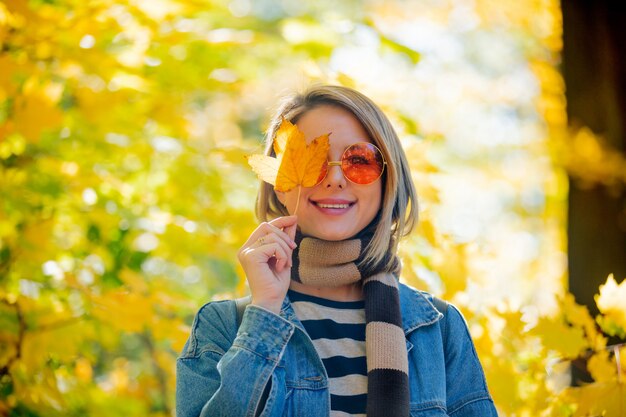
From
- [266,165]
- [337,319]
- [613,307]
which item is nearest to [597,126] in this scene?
[613,307]

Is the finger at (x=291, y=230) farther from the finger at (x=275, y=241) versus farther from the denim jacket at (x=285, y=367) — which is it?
the denim jacket at (x=285, y=367)

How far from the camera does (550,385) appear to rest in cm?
200

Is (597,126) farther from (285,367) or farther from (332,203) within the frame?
(285,367)

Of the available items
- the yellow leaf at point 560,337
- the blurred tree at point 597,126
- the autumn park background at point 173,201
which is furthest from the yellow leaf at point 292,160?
the blurred tree at point 597,126

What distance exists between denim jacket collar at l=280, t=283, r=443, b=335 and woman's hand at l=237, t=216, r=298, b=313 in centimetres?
9

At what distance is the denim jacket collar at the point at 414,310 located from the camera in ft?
5.49

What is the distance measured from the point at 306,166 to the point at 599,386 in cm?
101

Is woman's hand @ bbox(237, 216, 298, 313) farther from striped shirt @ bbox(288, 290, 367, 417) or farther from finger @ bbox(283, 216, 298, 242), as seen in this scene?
striped shirt @ bbox(288, 290, 367, 417)

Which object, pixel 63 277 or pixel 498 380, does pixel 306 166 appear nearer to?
pixel 498 380

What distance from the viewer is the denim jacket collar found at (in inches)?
65.9

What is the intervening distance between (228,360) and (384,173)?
0.65 metres

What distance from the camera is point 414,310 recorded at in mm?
1740

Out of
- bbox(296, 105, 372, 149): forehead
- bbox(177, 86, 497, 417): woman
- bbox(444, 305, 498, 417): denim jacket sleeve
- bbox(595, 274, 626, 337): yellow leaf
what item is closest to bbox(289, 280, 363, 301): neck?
bbox(177, 86, 497, 417): woman

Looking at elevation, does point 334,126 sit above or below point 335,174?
above
